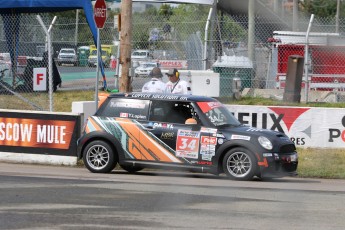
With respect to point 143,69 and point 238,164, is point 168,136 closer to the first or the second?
point 238,164

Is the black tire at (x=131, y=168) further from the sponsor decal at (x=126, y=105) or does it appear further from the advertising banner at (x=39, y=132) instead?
the advertising banner at (x=39, y=132)

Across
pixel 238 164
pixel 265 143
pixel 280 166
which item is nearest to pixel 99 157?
pixel 238 164

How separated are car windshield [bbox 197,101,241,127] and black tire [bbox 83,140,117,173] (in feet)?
5.92

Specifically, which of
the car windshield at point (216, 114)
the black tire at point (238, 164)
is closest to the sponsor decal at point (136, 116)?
the car windshield at point (216, 114)

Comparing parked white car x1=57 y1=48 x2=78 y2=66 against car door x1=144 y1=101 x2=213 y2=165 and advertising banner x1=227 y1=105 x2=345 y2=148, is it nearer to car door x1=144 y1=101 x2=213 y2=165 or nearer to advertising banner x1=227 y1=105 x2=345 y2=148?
advertising banner x1=227 y1=105 x2=345 y2=148

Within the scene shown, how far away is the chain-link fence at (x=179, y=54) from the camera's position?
2378 cm

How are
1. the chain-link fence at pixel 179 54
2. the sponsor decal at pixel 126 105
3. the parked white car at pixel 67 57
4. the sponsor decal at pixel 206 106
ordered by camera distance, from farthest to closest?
1. the parked white car at pixel 67 57
2. the chain-link fence at pixel 179 54
3. the sponsor decal at pixel 126 105
4. the sponsor decal at pixel 206 106

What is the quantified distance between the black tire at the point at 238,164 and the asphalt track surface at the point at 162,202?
0.17 m

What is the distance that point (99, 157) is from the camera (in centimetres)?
1485

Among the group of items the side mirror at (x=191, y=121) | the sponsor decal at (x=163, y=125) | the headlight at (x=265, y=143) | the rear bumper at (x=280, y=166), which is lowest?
the rear bumper at (x=280, y=166)

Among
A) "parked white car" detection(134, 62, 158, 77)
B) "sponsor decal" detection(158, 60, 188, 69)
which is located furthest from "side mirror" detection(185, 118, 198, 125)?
"parked white car" detection(134, 62, 158, 77)

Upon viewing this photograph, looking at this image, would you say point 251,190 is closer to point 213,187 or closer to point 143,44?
point 213,187

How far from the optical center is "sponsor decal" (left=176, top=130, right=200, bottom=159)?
14227 millimetres

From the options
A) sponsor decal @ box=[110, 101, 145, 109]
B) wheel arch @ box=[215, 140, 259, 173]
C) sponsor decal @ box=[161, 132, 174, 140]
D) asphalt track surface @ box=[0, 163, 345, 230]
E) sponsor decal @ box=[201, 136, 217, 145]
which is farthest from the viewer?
sponsor decal @ box=[110, 101, 145, 109]
